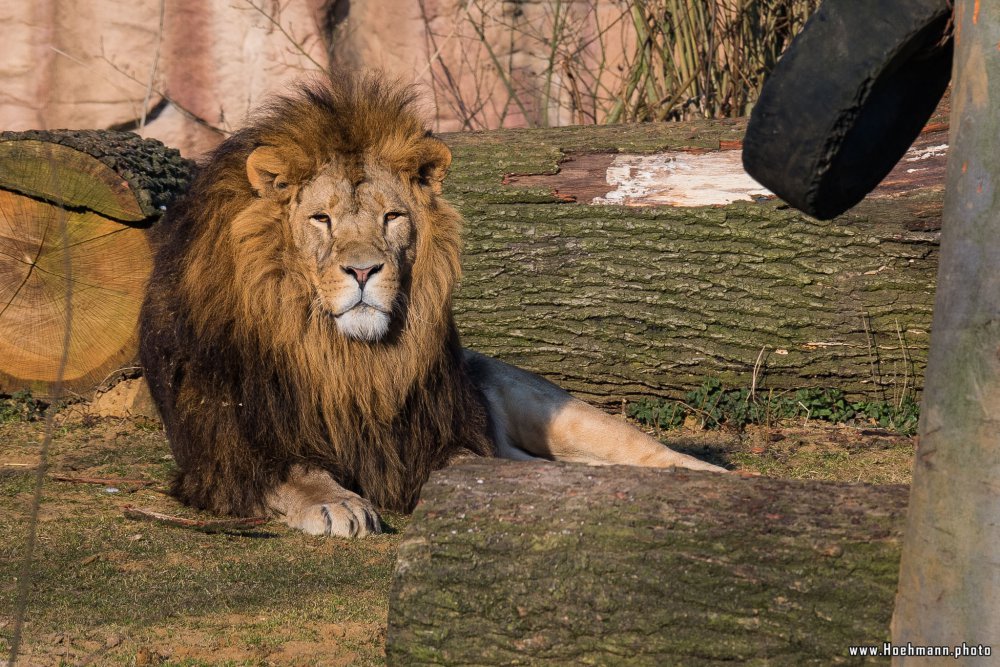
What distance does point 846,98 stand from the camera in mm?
2340

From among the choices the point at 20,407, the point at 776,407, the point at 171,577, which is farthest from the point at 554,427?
the point at 20,407

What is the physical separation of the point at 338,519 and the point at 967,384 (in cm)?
269

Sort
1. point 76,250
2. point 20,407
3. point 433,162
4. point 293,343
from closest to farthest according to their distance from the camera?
point 293,343, point 433,162, point 76,250, point 20,407

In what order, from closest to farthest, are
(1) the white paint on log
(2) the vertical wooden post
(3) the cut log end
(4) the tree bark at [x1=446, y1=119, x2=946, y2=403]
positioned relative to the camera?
(2) the vertical wooden post, (4) the tree bark at [x1=446, y1=119, x2=946, y2=403], (1) the white paint on log, (3) the cut log end

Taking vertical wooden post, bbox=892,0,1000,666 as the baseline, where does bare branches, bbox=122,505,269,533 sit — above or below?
below

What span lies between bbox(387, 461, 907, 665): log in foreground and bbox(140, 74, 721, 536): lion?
1.67 metres

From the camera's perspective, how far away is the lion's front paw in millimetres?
4500

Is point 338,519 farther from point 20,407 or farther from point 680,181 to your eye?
point 20,407

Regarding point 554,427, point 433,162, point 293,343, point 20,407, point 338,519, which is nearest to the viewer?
point 338,519

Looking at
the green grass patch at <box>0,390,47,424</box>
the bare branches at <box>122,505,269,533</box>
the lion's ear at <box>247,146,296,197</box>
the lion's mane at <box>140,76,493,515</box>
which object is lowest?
the bare branches at <box>122,505,269,533</box>

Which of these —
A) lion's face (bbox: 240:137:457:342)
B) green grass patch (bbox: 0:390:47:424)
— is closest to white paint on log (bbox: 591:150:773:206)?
lion's face (bbox: 240:137:457:342)

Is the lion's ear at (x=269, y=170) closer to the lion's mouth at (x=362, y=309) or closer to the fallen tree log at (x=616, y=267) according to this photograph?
the lion's mouth at (x=362, y=309)

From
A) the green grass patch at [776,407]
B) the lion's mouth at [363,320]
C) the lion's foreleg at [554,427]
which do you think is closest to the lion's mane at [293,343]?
the lion's mouth at [363,320]

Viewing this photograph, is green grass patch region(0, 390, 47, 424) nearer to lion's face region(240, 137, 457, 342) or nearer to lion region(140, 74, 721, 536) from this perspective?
lion region(140, 74, 721, 536)
